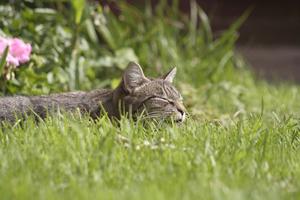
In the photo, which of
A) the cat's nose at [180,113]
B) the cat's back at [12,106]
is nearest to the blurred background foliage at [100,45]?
the cat's back at [12,106]

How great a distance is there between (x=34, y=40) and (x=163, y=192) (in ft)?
11.2

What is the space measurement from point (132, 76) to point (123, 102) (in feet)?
0.65

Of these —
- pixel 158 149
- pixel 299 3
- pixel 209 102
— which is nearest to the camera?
pixel 158 149

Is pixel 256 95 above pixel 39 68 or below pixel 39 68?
Result: below

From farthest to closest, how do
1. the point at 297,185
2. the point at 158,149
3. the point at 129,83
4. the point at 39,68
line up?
the point at 39,68 < the point at 129,83 < the point at 158,149 < the point at 297,185

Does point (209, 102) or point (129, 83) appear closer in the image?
point (129, 83)

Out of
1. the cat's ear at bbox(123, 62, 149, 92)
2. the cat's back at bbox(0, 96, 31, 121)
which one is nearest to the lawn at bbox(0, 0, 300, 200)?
the cat's back at bbox(0, 96, 31, 121)

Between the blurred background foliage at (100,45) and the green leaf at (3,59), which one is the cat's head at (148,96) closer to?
the green leaf at (3,59)

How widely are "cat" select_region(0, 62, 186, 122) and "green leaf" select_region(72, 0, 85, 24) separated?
1212 millimetres

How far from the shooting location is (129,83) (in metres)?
4.89

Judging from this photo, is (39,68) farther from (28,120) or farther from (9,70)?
(28,120)

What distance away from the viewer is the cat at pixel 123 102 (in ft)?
15.6

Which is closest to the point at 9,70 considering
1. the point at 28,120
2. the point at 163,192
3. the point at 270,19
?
the point at 28,120

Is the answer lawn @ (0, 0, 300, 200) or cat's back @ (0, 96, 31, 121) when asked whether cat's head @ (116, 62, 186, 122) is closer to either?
lawn @ (0, 0, 300, 200)
